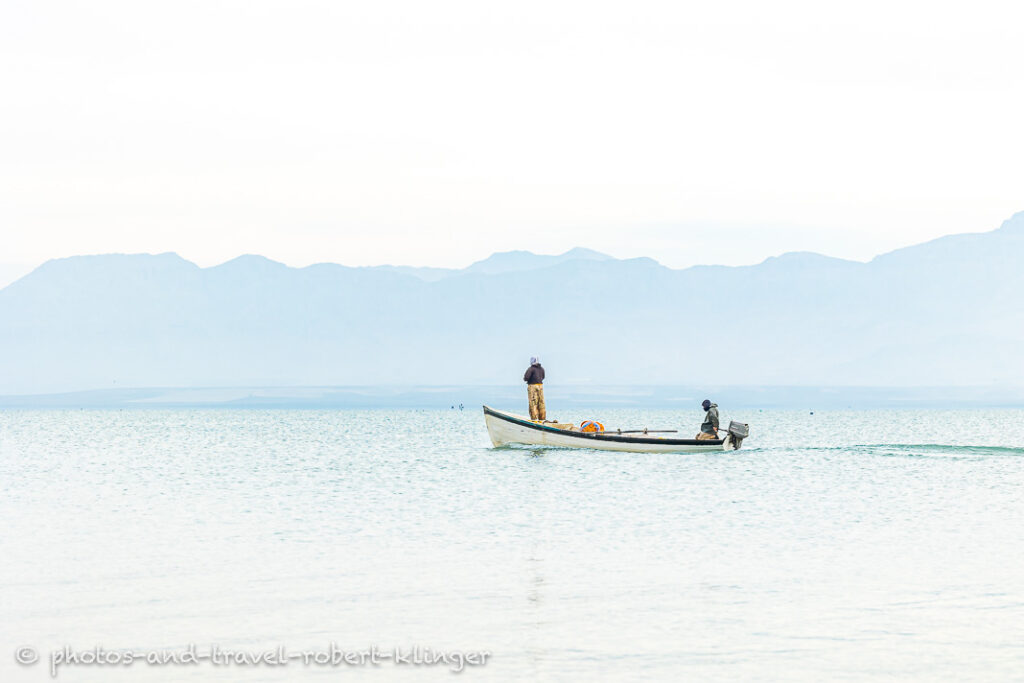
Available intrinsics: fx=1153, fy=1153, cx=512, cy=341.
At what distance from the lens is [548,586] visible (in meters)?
20.5

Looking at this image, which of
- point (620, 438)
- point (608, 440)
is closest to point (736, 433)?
point (620, 438)

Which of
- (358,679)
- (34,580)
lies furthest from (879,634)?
(34,580)

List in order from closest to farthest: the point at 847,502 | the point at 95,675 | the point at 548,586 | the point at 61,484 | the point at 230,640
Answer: the point at 95,675
the point at 230,640
the point at 548,586
the point at 847,502
the point at 61,484

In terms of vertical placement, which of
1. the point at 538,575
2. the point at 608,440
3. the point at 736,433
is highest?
the point at 736,433

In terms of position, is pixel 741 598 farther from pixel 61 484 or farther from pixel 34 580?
pixel 61 484

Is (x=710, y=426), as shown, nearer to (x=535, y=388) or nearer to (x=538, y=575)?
(x=535, y=388)

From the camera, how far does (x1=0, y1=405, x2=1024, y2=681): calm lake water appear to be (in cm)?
1532

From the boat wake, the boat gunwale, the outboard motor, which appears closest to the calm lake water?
the boat gunwale

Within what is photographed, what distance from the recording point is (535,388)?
162ft

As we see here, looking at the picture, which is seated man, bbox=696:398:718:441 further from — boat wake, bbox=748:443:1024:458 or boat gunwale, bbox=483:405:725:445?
boat wake, bbox=748:443:1024:458

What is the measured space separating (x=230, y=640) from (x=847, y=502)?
25.0 metres

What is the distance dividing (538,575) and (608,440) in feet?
92.2

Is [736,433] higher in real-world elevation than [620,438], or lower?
higher

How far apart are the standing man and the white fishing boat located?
527 mm
